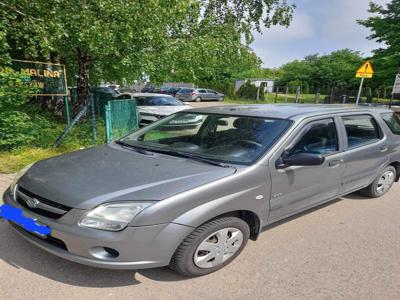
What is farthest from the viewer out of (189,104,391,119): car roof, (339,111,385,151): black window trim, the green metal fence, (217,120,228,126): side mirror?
the green metal fence

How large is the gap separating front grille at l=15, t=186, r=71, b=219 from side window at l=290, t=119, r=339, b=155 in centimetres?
218

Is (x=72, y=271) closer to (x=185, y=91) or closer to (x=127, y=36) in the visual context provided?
(x=127, y=36)

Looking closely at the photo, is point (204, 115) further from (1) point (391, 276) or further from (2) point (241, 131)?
(1) point (391, 276)

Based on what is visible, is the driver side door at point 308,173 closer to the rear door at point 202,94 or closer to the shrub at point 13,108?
the shrub at point 13,108

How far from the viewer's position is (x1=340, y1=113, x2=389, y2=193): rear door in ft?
13.0

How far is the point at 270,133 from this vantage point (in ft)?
10.7

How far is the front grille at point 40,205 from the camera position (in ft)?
8.05

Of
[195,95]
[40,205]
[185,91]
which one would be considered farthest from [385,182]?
[185,91]

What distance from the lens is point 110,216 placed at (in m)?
2.36

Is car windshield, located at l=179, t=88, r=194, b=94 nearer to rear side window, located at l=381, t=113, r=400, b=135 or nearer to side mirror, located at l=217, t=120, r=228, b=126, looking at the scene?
rear side window, located at l=381, t=113, r=400, b=135

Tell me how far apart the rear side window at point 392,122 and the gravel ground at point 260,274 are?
186 centimetres

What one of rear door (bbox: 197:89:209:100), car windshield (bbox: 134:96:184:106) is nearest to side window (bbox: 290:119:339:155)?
car windshield (bbox: 134:96:184:106)

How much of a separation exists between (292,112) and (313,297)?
1.93 metres

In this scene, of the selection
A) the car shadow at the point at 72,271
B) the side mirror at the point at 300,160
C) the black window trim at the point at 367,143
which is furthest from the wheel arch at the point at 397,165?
the car shadow at the point at 72,271
